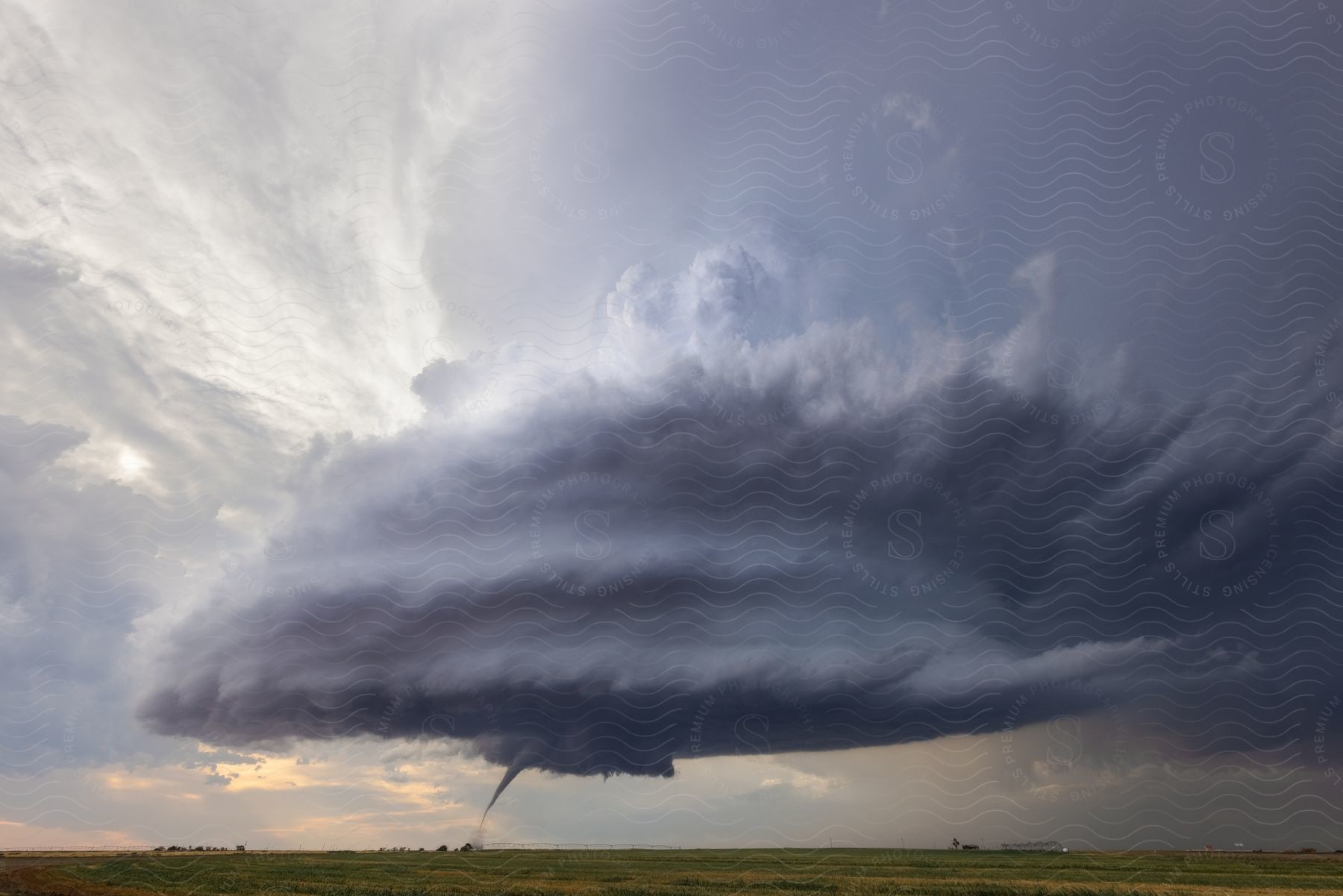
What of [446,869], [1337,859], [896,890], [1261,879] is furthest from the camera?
[1337,859]

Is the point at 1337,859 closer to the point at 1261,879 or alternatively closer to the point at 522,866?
the point at 1261,879

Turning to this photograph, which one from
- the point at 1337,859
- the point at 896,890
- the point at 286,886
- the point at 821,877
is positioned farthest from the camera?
the point at 1337,859

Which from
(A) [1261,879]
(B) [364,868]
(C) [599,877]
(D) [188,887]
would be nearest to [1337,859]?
(A) [1261,879]

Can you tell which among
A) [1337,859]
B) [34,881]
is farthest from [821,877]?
[1337,859]

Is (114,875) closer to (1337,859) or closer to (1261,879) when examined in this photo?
(1261,879)

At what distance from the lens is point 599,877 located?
59.2 metres

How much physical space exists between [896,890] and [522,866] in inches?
1776

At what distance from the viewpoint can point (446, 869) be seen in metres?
74.7

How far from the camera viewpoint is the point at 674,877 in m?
58.1

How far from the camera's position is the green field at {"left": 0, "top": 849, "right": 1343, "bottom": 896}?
49094mm

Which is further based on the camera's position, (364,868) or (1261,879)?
(364,868)

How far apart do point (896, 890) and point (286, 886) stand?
128ft

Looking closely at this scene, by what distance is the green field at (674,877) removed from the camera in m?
49.1

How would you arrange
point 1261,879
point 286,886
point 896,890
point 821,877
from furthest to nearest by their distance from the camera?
point 1261,879, point 821,877, point 286,886, point 896,890
